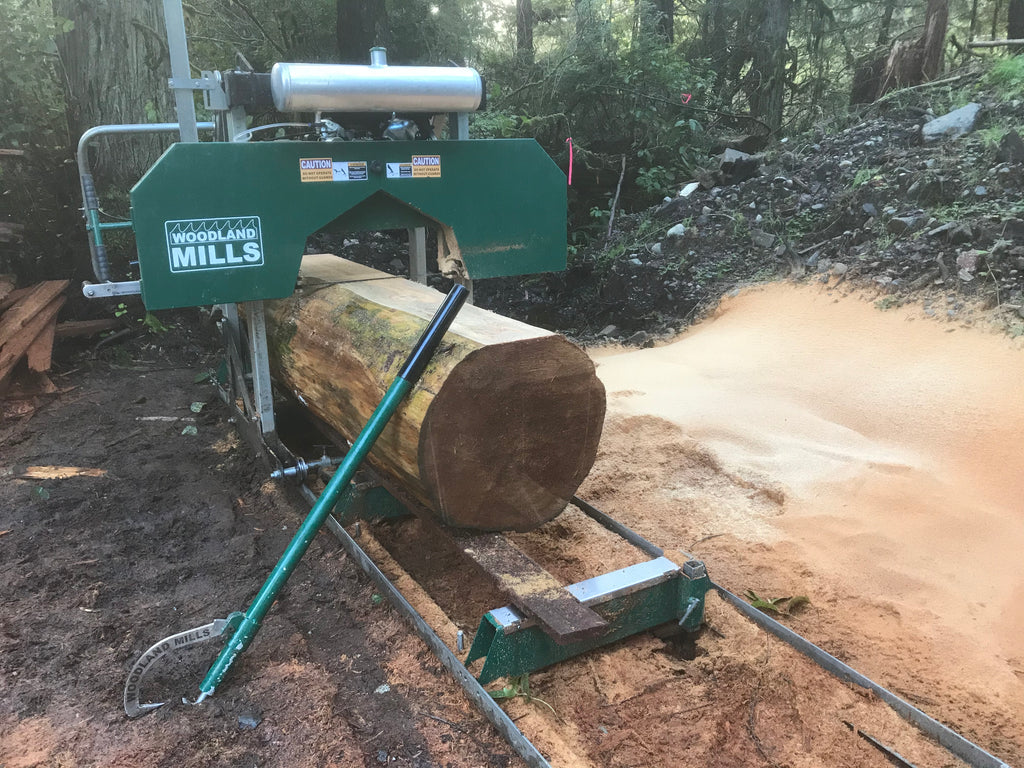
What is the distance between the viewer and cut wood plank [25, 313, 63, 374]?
5457mm

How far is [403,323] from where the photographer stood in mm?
3018

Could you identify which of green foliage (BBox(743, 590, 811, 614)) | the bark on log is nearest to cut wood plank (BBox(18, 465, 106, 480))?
the bark on log

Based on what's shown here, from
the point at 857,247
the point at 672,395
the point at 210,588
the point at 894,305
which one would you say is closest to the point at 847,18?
the point at 857,247

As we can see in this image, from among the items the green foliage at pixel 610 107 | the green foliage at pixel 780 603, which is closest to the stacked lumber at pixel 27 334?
the green foliage at pixel 780 603

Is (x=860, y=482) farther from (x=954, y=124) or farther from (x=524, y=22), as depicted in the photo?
(x=524, y=22)

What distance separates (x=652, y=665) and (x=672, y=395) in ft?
9.10

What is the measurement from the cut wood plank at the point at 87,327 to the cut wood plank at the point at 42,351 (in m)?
0.28

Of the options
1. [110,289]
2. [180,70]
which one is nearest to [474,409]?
[110,289]

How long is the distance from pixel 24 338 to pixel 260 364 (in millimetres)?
2929

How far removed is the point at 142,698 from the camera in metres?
2.47

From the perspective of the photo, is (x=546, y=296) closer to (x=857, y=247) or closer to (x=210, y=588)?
(x=857, y=247)

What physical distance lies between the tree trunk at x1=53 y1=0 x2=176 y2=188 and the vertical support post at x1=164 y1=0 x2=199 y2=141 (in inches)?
137

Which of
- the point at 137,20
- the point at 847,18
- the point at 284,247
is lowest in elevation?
the point at 284,247

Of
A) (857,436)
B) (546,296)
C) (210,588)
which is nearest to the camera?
(210,588)
